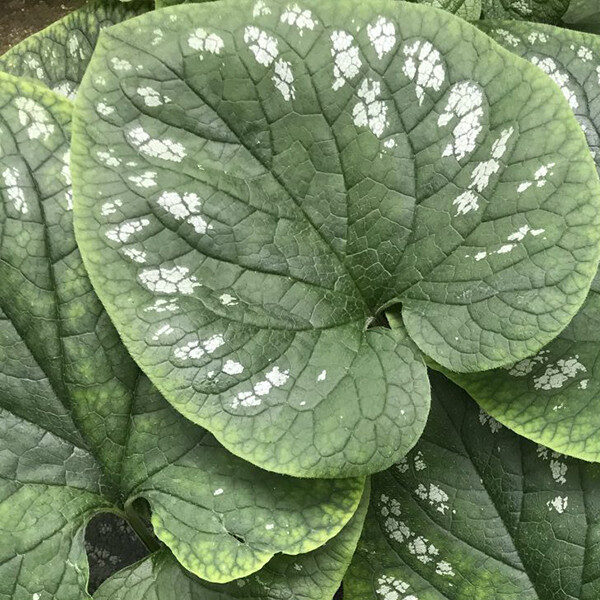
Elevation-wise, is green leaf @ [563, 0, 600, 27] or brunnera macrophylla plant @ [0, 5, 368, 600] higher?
green leaf @ [563, 0, 600, 27]

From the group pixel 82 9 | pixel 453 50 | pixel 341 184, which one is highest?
pixel 82 9

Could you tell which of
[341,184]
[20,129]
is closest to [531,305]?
[341,184]

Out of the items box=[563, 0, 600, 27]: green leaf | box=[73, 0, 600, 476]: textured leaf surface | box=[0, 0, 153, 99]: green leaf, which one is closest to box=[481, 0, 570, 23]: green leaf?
box=[563, 0, 600, 27]: green leaf

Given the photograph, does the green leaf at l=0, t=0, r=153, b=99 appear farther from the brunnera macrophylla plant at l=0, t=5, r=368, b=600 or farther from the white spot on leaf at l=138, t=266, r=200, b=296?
the white spot on leaf at l=138, t=266, r=200, b=296

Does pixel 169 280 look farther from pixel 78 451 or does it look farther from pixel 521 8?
pixel 521 8

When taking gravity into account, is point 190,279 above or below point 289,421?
above

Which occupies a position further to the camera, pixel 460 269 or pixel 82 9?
pixel 82 9

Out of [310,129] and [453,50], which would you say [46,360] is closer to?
[310,129]
